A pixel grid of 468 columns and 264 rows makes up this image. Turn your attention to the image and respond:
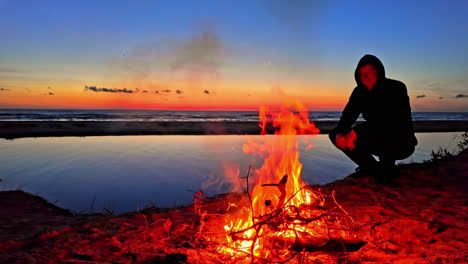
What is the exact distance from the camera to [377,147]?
4648 millimetres

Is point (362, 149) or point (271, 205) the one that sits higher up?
point (362, 149)

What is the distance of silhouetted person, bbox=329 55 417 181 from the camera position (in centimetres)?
436

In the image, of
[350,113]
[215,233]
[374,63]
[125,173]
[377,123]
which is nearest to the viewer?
[215,233]

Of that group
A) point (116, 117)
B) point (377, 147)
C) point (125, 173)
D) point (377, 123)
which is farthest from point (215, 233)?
point (116, 117)

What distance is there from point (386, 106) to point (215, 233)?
11.3 ft

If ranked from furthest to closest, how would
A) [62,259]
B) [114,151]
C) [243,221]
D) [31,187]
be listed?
[114,151], [31,187], [243,221], [62,259]

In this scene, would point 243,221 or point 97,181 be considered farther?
point 97,181

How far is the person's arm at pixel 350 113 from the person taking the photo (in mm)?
4770

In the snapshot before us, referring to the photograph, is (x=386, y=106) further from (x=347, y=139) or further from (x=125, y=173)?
(x=125, y=173)

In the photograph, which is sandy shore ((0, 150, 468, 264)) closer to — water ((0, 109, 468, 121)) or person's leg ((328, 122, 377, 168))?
person's leg ((328, 122, 377, 168))

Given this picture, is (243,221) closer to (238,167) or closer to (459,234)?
(459,234)

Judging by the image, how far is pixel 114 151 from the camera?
37.6 ft

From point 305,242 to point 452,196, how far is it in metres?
2.85

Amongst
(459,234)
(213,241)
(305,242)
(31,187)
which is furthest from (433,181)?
(31,187)
